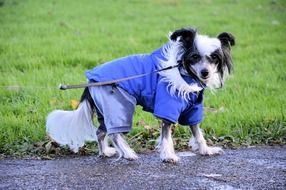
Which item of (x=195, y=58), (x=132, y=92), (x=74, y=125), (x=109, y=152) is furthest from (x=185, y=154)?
(x=74, y=125)

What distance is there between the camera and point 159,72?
211 inches

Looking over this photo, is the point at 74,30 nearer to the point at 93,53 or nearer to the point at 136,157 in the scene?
the point at 93,53

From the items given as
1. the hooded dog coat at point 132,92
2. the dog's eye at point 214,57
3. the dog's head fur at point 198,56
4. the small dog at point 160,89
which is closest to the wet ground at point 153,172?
the small dog at point 160,89

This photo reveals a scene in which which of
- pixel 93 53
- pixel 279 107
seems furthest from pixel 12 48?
pixel 279 107

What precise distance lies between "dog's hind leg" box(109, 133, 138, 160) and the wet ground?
72 millimetres

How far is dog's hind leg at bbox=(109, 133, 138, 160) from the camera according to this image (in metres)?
5.41

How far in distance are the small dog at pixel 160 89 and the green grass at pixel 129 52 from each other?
0.59 m

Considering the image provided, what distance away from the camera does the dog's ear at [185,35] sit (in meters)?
5.24

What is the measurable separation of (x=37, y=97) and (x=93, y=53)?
2.72 meters

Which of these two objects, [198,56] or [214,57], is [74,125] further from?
[214,57]

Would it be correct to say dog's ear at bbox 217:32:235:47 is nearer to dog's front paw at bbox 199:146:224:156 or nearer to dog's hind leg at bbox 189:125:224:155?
dog's hind leg at bbox 189:125:224:155

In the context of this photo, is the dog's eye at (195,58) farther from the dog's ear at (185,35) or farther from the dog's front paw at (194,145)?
the dog's front paw at (194,145)

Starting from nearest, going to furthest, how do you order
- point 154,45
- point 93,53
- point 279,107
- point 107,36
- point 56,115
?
point 56,115
point 279,107
point 93,53
point 154,45
point 107,36

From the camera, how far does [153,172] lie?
498cm
